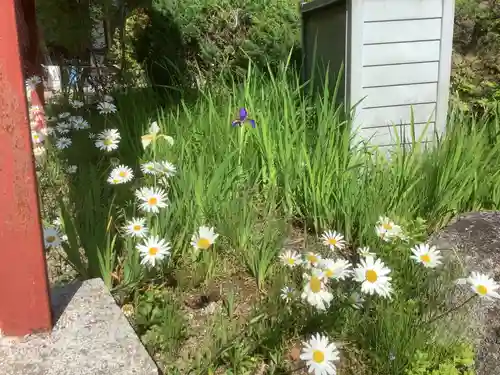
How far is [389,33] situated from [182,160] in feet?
4.75

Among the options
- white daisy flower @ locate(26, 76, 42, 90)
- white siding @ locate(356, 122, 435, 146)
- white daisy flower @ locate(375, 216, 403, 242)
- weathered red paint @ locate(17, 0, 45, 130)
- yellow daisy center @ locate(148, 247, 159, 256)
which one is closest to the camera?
yellow daisy center @ locate(148, 247, 159, 256)

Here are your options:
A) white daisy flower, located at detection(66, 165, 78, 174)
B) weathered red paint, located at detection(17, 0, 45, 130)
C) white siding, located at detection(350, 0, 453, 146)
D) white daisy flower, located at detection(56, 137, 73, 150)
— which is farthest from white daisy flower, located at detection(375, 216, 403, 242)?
weathered red paint, located at detection(17, 0, 45, 130)

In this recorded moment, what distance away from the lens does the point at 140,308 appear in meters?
1.94

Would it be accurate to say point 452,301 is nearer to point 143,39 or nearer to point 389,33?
point 389,33

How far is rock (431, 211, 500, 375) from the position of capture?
1.97 meters

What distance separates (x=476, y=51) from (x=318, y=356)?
3.18 meters

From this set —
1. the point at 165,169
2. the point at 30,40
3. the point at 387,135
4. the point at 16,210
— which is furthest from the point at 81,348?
the point at 30,40

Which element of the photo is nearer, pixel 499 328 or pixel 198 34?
pixel 499 328

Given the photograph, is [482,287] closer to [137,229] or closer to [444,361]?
[444,361]

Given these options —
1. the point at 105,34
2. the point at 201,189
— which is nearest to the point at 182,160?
the point at 201,189

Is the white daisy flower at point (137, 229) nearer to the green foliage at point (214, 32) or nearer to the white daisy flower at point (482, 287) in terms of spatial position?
the white daisy flower at point (482, 287)

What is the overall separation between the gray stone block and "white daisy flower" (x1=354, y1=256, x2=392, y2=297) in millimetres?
647

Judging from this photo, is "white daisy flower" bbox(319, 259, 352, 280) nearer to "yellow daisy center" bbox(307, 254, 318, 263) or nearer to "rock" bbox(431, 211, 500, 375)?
"yellow daisy center" bbox(307, 254, 318, 263)

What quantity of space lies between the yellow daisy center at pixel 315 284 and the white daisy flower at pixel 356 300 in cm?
19
